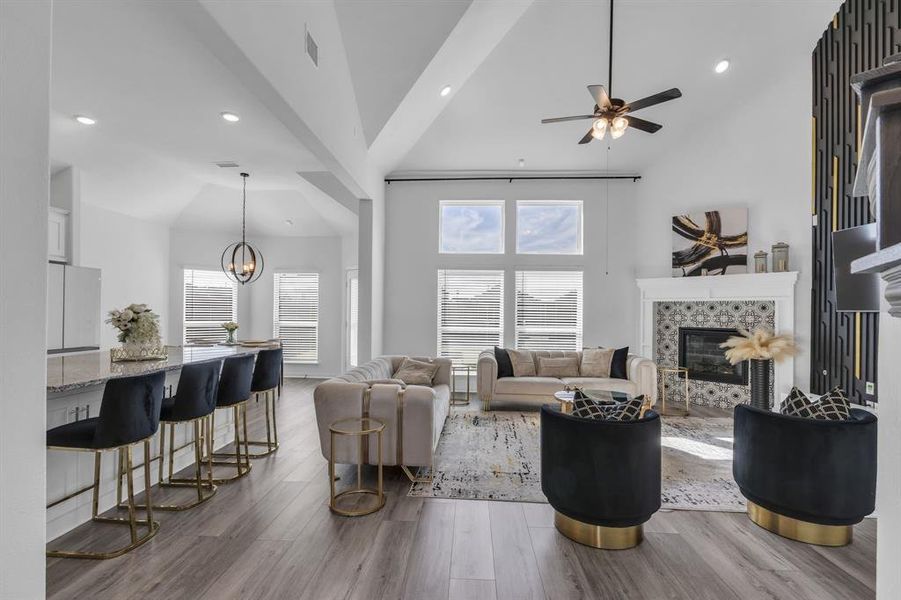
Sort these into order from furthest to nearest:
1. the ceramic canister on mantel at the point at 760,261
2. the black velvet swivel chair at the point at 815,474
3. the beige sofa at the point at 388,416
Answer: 1. the ceramic canister on mantel at the point at 760,261
2. the beige sofa at the point at 388,416
3. the black velvet swivel chair at the point at 815,474

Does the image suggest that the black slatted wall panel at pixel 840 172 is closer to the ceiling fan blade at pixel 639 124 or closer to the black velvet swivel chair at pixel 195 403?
the ceiling fan blade at pixel 639 124

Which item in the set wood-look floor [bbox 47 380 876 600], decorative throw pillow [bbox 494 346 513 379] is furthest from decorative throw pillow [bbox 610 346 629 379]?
wood-look floor [bbox 47 380 876 600]

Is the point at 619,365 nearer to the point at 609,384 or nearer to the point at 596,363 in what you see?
the point at 596,363

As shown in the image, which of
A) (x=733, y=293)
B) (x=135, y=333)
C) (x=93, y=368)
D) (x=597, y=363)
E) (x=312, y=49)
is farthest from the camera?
(x=597, y=363)

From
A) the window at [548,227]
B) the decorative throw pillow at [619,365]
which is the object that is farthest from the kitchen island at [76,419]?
the window at [548,227]

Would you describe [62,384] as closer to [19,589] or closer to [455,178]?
[19,589]

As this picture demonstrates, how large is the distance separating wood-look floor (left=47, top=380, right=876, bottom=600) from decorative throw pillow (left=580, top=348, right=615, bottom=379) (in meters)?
3.07

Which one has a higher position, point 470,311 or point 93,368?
point 470,311

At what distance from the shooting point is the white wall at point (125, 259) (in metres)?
6.11

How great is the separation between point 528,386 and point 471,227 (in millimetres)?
3003

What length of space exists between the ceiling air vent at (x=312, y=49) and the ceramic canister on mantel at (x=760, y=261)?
19.1 ft

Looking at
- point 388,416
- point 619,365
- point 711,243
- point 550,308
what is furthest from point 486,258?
point 388,416

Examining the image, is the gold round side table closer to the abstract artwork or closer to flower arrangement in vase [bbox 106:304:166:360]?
flower arrangement in vase [bbox 106:304:166:360]

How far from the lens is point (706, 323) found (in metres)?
6.36
